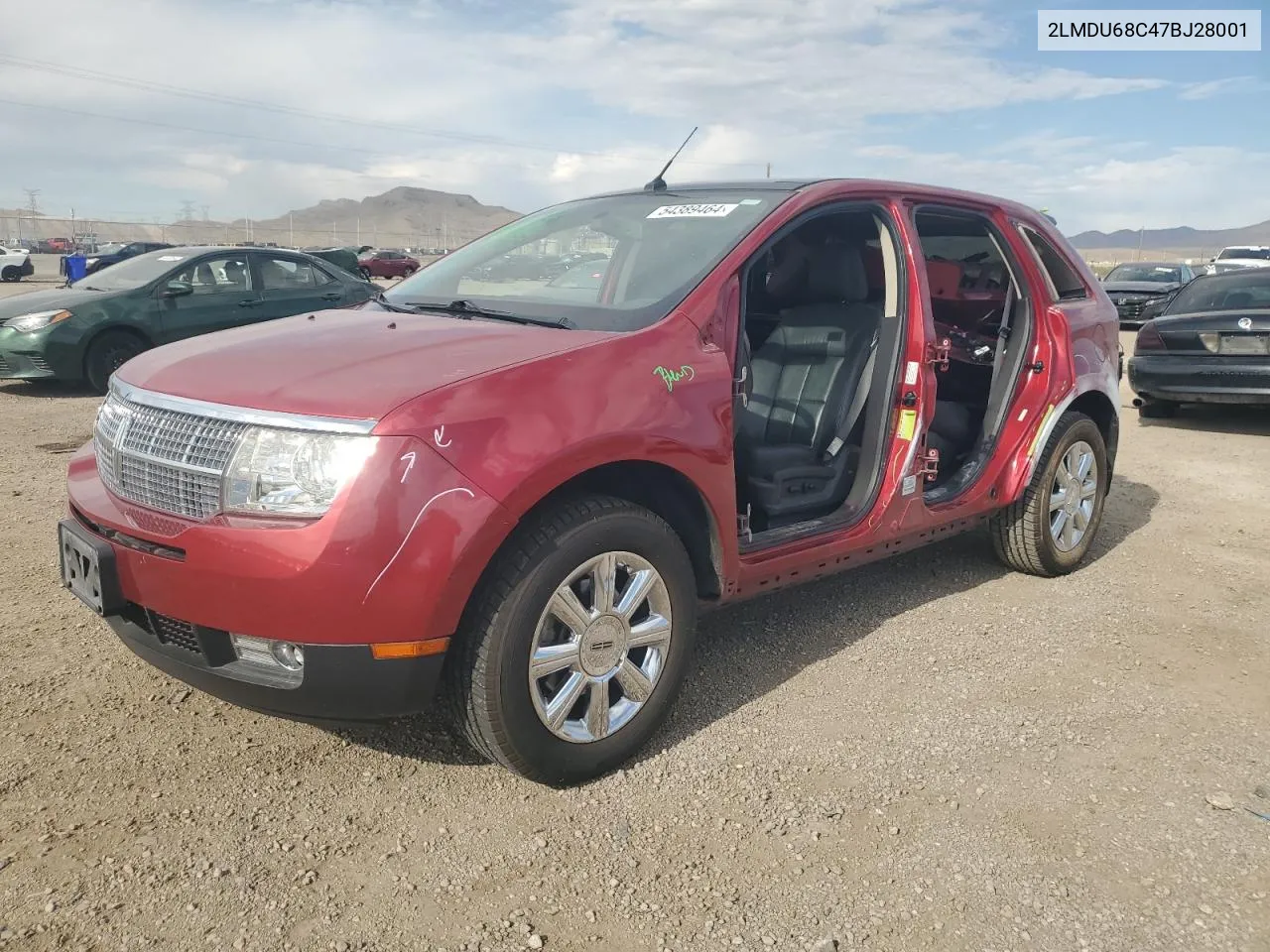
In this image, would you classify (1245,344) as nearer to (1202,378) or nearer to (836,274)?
(1202,378)

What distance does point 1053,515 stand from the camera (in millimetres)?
4574

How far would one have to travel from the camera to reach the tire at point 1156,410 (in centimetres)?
925

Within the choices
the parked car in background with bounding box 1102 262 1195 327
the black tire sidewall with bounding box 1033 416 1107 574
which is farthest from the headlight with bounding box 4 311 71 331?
the parked car in background with bounding box 1102 262 1195 327

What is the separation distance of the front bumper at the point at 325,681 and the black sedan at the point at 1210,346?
25.8 feet

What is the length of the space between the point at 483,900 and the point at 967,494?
2.69m

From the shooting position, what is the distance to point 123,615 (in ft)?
8.38

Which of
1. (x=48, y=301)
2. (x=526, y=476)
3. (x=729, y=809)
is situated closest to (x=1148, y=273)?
(x=48, y=301)

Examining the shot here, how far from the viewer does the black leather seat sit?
3.76 m

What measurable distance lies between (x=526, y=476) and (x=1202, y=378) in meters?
7.72

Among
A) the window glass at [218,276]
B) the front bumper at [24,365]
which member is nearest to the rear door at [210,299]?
the window glass at [218,276]

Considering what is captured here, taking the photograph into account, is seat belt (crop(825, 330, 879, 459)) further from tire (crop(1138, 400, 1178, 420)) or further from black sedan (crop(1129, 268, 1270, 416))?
tire (crop(1138, 400, 1178, 420))

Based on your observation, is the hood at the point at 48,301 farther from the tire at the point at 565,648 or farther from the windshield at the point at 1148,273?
the windshield at the point at 1148,273

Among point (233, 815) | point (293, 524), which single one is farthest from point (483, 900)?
point (293, 524)

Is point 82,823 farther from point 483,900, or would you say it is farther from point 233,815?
point 483,900
